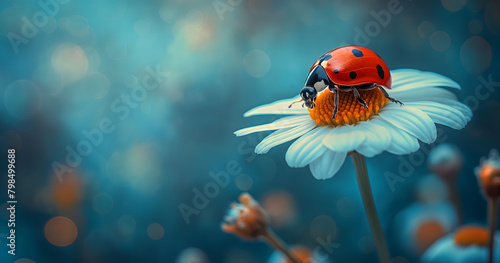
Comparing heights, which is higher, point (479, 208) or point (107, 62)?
point (107, 62)

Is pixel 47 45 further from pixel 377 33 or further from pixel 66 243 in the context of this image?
pixel 377 33

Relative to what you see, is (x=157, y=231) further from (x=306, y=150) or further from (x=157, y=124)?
(x=306, y=150)

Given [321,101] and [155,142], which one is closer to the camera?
[321,101]

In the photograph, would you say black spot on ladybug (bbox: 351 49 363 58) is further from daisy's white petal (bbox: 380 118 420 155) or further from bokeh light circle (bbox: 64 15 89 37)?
bokeh light circle (bbox: 64 15 89 37)

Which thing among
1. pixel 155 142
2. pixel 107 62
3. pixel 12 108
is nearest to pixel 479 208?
pixel 155 142

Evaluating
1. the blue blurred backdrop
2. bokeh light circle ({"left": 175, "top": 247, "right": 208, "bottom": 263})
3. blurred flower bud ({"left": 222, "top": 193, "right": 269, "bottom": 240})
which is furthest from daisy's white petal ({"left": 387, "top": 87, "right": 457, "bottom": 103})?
bokeh light circle ({"left": 175, "top": 247, "right": 208, "bottom": 263})

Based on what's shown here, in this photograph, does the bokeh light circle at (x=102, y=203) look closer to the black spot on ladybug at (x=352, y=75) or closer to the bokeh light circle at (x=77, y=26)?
the bokeh light circle at (x=77, y=26)

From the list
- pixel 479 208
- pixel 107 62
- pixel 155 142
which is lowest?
pixel 479 208

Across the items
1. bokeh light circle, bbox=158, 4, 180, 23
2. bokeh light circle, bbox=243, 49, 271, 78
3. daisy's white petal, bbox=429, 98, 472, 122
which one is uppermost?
bokeh light circle, bbox=158, 4, 180, 23

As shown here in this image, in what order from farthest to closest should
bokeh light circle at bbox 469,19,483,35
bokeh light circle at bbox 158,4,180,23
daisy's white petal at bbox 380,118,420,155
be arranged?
bokeh light circle at bbox 158,4,180,23 < bokeh light circle at bbox 469,19,483,35 < daisy's white petal at bbox 380,118,420,155
